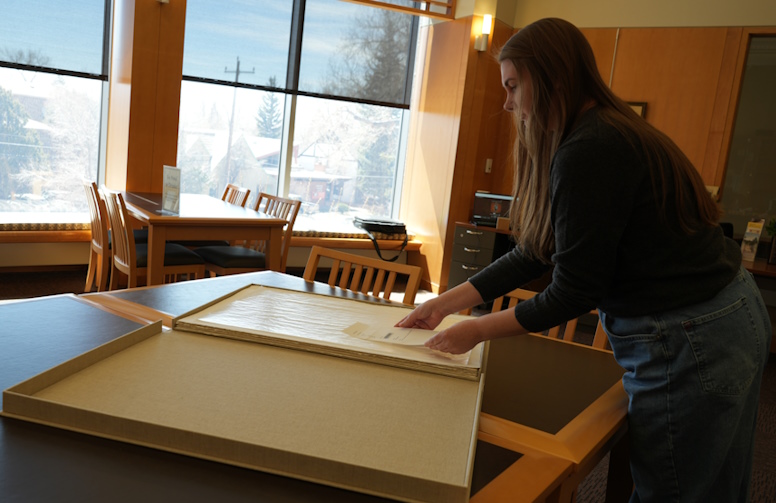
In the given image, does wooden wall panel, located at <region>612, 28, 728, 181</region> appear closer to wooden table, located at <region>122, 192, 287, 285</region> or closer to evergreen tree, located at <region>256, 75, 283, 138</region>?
evergreen tree, located at <region>256, 75, 283, 138</region>

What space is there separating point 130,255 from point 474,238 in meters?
2.85

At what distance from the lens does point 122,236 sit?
12.1 ft

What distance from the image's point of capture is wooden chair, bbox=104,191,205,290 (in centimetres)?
359

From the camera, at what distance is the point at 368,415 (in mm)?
854

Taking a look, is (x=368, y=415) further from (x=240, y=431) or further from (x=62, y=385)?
(x=62, y=385)

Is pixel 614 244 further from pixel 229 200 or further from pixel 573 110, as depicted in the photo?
pixel 229 200

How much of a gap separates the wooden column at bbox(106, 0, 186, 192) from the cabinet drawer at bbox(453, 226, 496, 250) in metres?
2.50

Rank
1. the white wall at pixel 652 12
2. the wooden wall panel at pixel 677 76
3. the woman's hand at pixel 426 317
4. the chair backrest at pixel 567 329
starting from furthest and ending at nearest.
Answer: the wooden wall panel at pixel 677 76, the white wall at pixel 652 12, the chair backrest at pixel 567 329, the woman's hand at pixel 426 317

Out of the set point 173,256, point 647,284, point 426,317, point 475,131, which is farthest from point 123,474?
point 475,131

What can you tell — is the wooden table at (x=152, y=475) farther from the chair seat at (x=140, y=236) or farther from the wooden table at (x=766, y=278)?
the wooden table at (x=766, y=278)

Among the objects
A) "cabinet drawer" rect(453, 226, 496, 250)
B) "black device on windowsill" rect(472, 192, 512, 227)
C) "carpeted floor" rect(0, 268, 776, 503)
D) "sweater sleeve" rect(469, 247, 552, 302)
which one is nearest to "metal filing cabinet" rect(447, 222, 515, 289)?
"cabinet drawer" rect(453, 226, 496, 250)

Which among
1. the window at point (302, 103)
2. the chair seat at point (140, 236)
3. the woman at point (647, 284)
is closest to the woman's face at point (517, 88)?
the woman at point (647, 284)

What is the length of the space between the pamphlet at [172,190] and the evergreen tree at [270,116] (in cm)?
202

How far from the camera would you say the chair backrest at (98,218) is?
13.1ft
